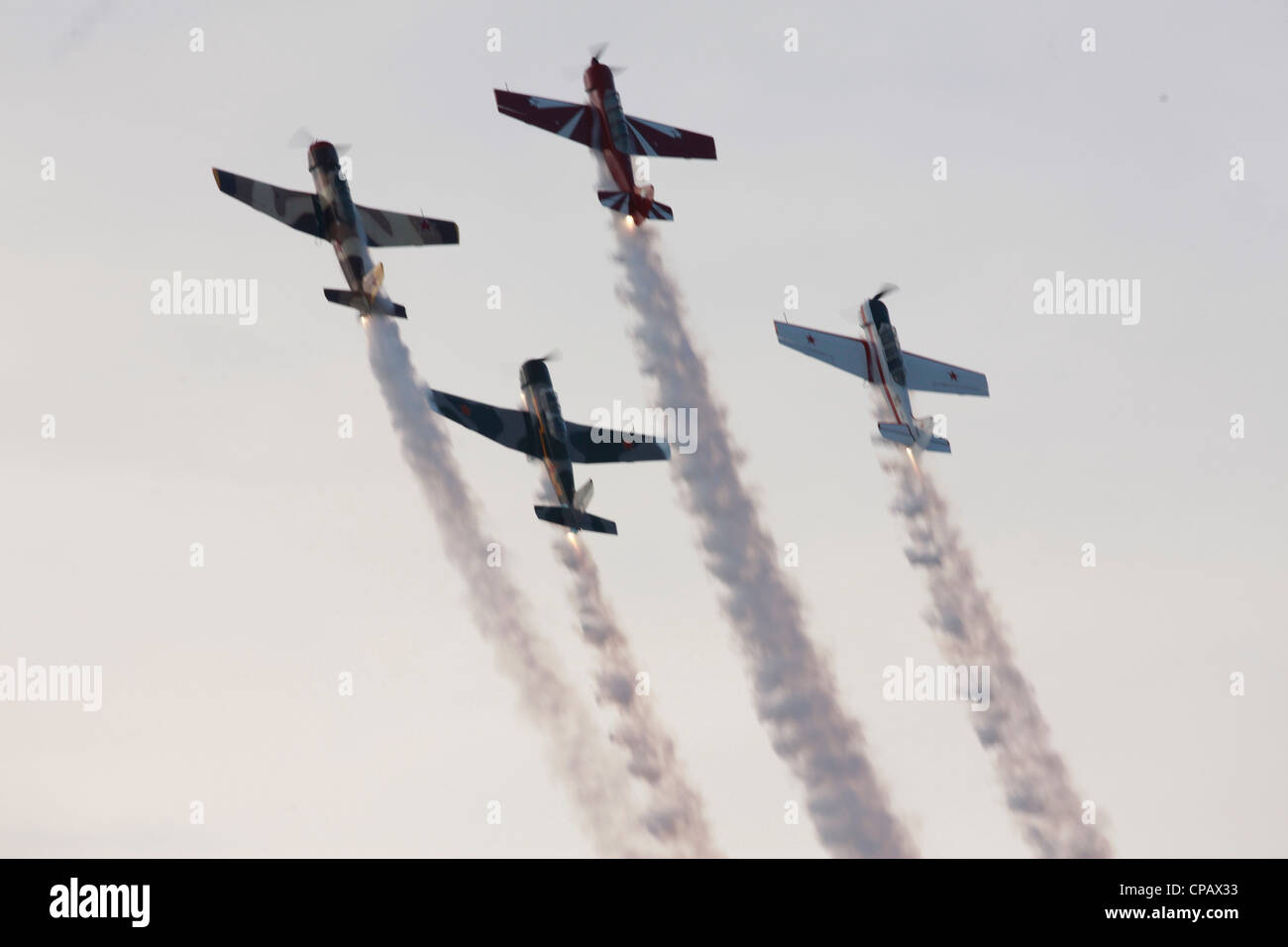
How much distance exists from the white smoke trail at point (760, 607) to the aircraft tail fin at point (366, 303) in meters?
12.5

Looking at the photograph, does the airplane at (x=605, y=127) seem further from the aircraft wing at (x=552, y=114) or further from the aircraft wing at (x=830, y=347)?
the aircraft wing at (x=830, y=347)

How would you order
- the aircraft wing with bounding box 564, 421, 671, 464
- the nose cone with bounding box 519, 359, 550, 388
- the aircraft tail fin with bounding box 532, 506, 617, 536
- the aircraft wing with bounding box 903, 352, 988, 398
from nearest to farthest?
1. the aircraft tail fin with bounding box 532, 506, 617, 536
2. the nose cone with bounding box 519, 359, 550, 388
3. the aircraft wing with bounding box 564, 421, 671, 464
4. the aircraft wing with bounding box 903, 352, 988, 398

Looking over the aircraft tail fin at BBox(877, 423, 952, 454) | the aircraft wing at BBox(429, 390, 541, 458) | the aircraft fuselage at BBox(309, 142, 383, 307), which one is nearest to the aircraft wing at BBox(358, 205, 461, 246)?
the aircraft fuselage at BBox(309, 142, 383, 307)

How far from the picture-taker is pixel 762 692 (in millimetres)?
119812

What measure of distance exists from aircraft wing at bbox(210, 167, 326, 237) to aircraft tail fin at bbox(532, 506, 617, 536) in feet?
57.4

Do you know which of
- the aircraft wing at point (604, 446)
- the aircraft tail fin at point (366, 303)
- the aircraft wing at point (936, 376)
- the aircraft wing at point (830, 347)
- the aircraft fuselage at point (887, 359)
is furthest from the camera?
the aircraft wing at point (936, 376)

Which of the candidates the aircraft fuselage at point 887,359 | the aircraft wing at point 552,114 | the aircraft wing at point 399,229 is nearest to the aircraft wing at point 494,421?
the aircraft wing at point 399,229

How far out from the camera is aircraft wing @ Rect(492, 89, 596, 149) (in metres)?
125

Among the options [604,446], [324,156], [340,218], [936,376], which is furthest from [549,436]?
[936,376]

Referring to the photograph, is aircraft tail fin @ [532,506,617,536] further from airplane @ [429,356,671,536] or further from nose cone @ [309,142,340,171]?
nose cone @ [309,142,340,171]

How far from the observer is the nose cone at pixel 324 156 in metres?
119

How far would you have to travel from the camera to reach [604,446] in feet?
403
